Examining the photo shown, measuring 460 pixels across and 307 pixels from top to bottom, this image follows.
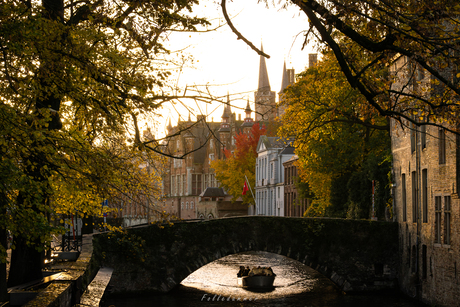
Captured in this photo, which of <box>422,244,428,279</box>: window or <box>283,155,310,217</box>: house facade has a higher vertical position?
<box>283,155,310,217</box>: house facade

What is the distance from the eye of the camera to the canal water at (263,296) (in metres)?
22.9

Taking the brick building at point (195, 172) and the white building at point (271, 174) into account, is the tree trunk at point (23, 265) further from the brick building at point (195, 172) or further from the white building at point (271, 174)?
the brick building at point (195, 172)

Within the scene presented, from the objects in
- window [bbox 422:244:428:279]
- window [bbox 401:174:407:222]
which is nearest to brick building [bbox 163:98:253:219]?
window [bbox 401:174:407:222]

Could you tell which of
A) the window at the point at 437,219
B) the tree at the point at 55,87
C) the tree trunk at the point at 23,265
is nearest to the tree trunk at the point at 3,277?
the tree at the point at 55,87

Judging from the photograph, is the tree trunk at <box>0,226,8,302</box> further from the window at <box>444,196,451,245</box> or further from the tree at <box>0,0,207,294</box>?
the window at <box>444,196,451,245</box>

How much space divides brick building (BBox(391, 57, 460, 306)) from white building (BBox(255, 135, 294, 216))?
32598 millimetres

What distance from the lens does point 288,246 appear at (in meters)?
25.8

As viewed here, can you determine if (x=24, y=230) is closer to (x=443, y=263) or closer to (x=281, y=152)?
(x=443, y=263)

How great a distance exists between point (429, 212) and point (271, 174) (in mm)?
40629

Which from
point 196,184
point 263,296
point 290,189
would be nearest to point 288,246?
point 263,296

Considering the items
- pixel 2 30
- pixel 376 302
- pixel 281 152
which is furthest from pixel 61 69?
pixel 281 152

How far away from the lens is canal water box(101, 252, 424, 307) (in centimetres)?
2291

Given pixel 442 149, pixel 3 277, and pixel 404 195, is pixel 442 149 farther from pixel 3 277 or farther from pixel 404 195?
pixel 3 277

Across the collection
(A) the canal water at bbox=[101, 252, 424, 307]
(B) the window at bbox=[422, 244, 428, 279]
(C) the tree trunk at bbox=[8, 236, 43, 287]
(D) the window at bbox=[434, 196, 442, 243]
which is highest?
(D) the window at bbox=[434, 196, 442, 243]
